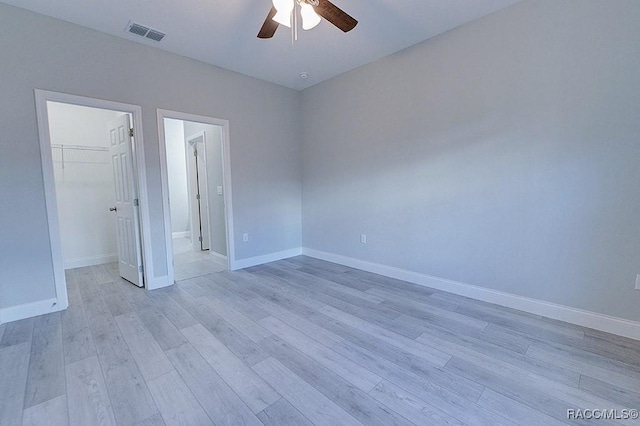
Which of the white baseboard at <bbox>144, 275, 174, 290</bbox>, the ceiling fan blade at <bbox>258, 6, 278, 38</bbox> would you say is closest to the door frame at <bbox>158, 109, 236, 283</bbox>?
the white baseboard at <bbox>144, 275, 174, 290</bbox>

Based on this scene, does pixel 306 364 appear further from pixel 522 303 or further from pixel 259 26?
pixel 259 26

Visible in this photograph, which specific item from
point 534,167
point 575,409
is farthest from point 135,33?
point 575,409

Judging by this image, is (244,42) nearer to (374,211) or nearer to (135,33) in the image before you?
(135,33)

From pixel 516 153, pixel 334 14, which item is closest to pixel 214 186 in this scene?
pixel 334 14

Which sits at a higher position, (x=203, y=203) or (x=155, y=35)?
(x=155, y=35)

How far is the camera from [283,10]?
1.79 metres

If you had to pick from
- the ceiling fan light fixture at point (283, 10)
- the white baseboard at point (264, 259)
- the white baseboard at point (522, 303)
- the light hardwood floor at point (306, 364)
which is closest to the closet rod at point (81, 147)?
the light hardwood floor at point (306, 364)

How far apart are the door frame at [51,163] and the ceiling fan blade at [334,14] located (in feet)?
7.66

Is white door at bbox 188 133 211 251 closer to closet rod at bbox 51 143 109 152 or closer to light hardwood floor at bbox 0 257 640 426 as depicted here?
closet rod at bbox 51 143 109 152

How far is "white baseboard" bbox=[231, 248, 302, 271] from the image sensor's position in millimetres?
4000

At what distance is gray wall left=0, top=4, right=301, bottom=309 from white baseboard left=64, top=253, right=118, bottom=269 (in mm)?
1813
